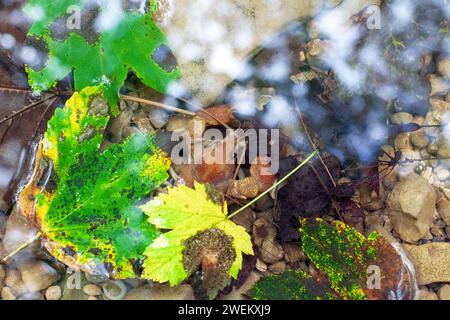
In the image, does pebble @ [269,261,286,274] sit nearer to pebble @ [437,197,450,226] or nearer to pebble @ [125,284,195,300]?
pebble @ [125,284,195,300]

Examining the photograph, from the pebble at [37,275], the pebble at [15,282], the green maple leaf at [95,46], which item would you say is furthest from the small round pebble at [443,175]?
the pebble at [15,282]

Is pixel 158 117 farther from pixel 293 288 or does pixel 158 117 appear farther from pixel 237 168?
pixel 293 288

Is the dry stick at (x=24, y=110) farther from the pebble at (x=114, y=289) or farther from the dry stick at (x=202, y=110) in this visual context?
the pebble at (x=114, y=289)

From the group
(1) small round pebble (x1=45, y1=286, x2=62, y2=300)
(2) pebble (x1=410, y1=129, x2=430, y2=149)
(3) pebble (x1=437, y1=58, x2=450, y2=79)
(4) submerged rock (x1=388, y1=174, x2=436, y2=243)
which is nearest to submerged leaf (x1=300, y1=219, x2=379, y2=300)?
(4) submerged rock (x1=388, y1=174, x2=436, y2=243)

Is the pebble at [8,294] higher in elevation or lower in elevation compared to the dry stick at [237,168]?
lower

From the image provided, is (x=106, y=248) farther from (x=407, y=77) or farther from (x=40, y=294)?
(x=407, y=77)

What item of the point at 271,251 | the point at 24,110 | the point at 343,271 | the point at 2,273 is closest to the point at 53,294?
the point at 2,273
